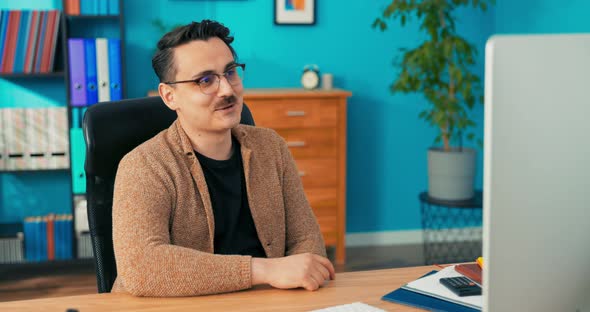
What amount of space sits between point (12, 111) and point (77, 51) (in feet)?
1.65

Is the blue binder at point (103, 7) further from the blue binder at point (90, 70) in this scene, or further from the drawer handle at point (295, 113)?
the drawer handle at point (295, 113)

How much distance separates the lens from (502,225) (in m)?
0.85

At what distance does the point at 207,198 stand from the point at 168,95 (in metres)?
0.32

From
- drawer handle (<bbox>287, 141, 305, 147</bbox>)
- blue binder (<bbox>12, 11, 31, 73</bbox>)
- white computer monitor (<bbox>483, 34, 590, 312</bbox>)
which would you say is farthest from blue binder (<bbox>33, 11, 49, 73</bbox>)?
white computer monitor (<bbox>483, 34, 590, 312</bbox>)

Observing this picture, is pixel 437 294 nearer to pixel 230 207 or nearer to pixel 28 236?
pixel 230 207

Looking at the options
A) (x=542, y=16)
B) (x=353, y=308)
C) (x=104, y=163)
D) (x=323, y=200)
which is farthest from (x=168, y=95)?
(x=542, y=16)

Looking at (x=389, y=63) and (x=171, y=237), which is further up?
(x=389, y=63)

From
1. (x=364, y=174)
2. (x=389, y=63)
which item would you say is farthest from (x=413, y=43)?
(x=364, y=174)

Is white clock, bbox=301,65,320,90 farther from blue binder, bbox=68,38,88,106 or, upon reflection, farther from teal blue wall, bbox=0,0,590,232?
blue binder, bbox=68,38,88,106

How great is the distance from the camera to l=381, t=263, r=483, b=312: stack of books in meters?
1.29

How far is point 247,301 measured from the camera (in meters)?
1.35

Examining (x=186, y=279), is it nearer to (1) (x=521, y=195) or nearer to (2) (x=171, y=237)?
(2) (x=171, y=237)

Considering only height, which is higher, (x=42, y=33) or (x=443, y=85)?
(x=42, y=33)

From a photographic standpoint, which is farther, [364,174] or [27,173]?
[364,174]
